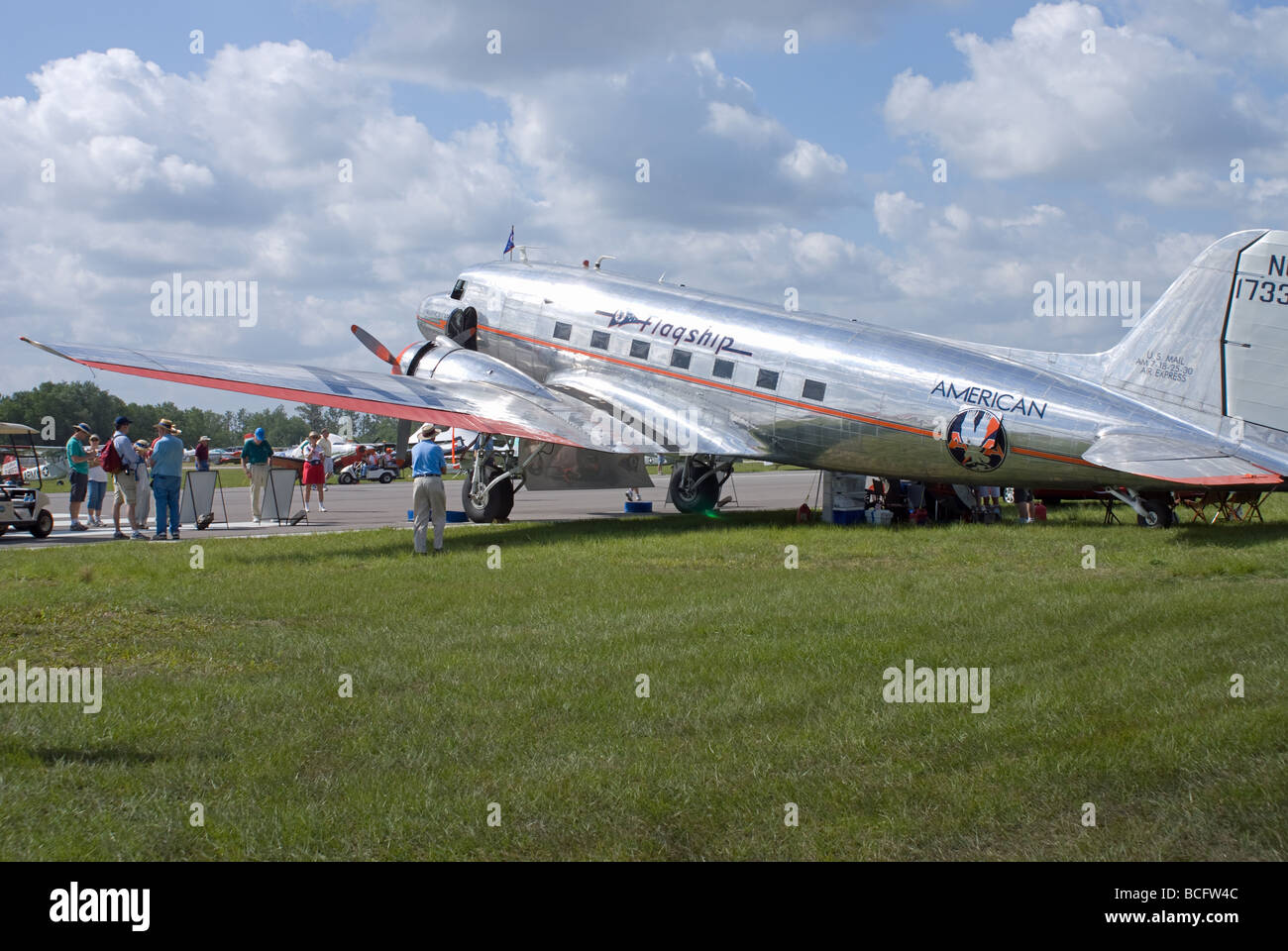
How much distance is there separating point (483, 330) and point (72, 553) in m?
10.8

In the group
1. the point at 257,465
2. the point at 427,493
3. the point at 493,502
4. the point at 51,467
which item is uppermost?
the point at 51,467

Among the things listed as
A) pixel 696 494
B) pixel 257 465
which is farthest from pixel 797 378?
pixel 257 465

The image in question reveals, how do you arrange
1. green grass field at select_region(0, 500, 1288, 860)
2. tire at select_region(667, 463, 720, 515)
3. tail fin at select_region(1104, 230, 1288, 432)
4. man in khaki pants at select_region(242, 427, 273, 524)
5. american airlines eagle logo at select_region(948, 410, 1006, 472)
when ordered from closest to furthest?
green grass field at select_region(0, 500, 1288, 860), tail fin at select_region(1104, 230, 1288, 432), american airlines eagle logo at select_region(948, 410, 1006, 472), tire at select_region(667, 463, 720, 515), man in khaki pants at select_region(242, 427, 273, 524)

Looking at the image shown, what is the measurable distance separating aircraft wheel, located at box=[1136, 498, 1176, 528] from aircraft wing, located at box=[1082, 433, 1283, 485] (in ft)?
6.40

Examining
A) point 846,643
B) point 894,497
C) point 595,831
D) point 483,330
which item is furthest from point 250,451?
point 595,831

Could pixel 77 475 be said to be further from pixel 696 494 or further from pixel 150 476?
pixel 696 494

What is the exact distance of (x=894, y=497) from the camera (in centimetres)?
2092

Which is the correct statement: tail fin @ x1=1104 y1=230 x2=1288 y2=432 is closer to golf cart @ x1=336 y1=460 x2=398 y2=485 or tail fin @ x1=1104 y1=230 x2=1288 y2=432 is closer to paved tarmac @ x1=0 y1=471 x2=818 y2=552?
paved tarmac @ x1=0 y1=471 x2=818 y2=552

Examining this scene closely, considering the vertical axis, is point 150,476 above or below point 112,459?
below

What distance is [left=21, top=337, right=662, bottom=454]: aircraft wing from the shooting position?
17.8 meters

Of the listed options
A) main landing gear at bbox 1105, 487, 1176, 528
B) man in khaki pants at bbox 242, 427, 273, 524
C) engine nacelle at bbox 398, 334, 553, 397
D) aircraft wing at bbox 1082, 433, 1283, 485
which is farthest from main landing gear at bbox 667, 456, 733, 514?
man in khaki pants at bbox 242, 427, 273, 524

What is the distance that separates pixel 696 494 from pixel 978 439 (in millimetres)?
7551

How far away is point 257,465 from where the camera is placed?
25266 millimetres

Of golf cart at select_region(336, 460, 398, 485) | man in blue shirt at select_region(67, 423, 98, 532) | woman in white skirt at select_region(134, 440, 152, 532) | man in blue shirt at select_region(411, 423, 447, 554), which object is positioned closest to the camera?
man in blue shirt at select_region(411, 423, 447, 554)
